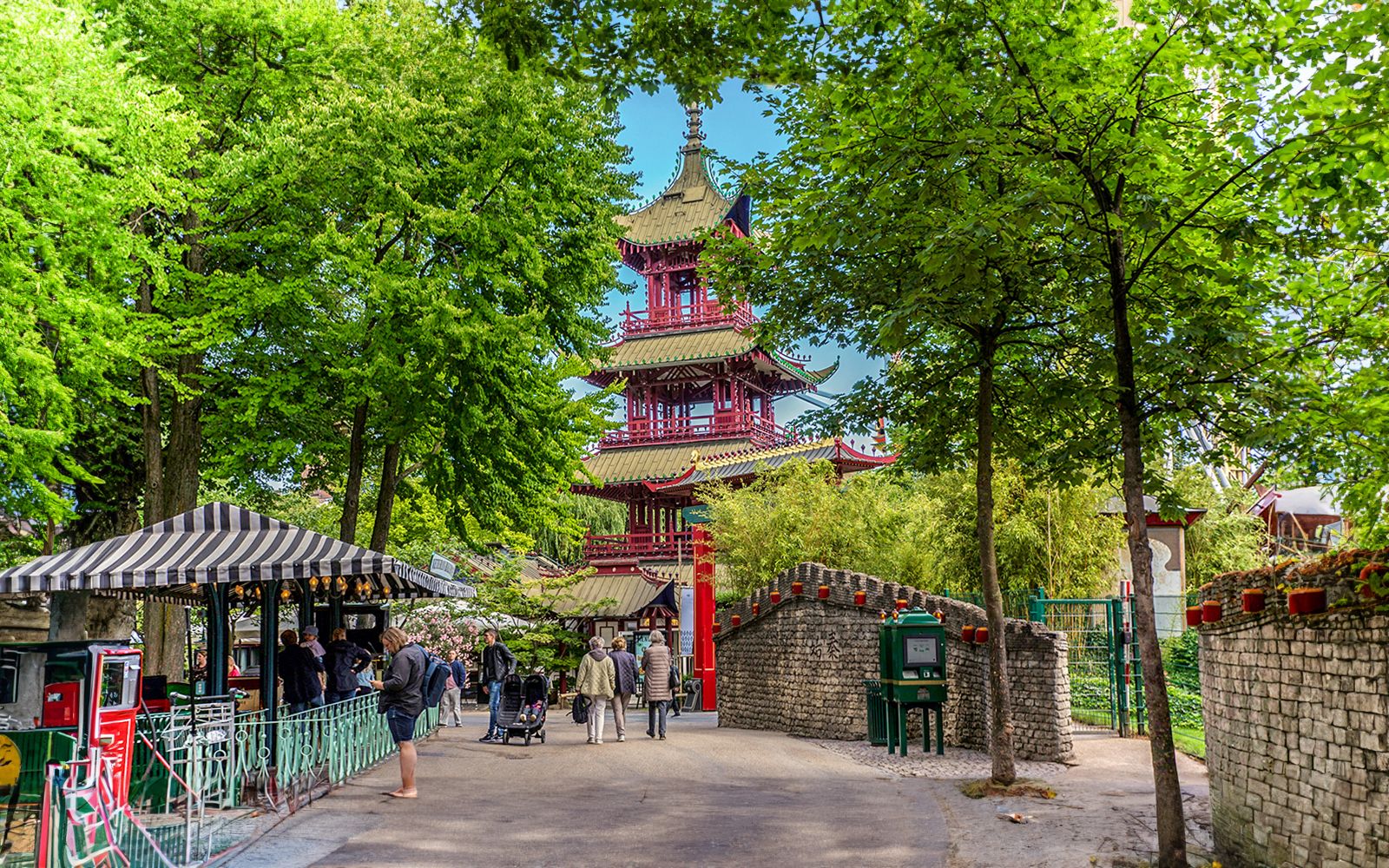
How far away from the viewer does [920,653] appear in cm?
1659

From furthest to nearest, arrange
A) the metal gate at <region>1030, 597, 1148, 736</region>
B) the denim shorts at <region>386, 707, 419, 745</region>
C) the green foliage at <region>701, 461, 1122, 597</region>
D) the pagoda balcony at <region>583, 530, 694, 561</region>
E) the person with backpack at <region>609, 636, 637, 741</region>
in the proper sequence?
1. the pagoda balcony at <region>583, 530, 694, 561</region>
2. the green foliage at <region>701, 461, 1122, 597</region>
3. the person with backpack at <region>609, 636, 637, 741</region>
4. the metal gate at <region>1030, 597, 1148, 736</region>
5. the denim shorts at <region>386, 707, 419, 745</region>

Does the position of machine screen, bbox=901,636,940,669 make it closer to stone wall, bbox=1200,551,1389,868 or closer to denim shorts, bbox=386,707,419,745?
stone wall, bbox=1200,551,1389,868

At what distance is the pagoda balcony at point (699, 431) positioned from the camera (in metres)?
47.3

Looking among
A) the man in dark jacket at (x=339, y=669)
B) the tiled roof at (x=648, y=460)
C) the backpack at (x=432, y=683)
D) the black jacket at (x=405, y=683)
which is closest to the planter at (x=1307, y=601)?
the black jacket at (x=405, y=683)

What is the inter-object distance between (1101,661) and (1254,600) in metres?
10.4

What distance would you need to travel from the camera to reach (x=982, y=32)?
1024 cm

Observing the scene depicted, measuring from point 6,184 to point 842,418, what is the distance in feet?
36.5

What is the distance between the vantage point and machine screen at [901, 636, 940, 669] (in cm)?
1656

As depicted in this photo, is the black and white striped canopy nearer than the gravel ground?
No

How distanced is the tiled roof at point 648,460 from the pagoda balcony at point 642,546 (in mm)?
2378

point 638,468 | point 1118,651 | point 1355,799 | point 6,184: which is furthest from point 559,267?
point 638,468

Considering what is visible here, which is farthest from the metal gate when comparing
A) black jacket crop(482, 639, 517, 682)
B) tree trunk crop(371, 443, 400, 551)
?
tree trunk crop(371, 443, 400, 551)

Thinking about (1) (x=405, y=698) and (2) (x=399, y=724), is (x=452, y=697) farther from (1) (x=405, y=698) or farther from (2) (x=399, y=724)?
(2) (x=399, y=724)

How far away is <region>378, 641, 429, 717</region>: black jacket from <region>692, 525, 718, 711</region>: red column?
16686 mm
